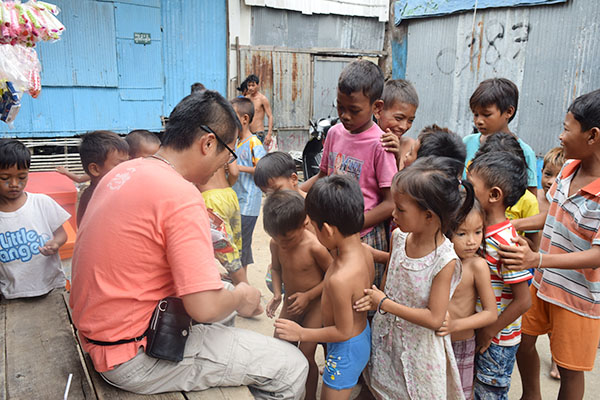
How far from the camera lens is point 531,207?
2592mm

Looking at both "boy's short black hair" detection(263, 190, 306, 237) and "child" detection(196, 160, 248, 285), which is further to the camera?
"child" detection(196, 160, 248, 285)

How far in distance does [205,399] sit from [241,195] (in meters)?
2.33

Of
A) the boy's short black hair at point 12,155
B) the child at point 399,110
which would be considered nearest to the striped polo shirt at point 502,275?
the child at point 399,110

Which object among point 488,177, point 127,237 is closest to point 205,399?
point 127,237

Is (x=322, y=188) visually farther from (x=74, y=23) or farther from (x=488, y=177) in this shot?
(x=74, y=23)

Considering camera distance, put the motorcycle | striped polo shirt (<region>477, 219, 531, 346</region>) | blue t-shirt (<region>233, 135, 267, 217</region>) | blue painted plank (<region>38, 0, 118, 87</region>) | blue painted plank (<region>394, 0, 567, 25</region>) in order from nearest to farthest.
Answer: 1. striped polo shirt (<region>477, 219, 531, 346</region>)
2. blue t-shirt (<region>233, 135, 267, 217</region>)
3. blue painted plank (<region>394, 0, 567, 25</region>)
4. blue painted plank (<region>38, 0, 118, 87</region>)
5. the motorcycle

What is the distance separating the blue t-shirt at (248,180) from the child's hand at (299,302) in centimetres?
167

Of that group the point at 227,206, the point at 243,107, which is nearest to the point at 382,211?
the point at 227,206

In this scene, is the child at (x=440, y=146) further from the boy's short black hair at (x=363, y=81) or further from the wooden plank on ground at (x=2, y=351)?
the wooden plank on ground at (x=2, y=351)

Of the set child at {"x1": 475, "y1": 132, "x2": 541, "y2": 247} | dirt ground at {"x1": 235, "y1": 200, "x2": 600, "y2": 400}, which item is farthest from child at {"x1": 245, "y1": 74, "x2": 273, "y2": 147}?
child at {"x1": 475, "y1": 132, "x2": 541, "y2": 247}

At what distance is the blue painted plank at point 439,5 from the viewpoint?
5.36 m

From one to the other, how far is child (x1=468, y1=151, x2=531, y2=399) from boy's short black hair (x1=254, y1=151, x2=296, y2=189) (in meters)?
1.17

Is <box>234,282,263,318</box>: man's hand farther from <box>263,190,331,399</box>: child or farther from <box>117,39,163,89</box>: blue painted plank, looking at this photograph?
<box>117,39,163,89</box>: blue painted plank

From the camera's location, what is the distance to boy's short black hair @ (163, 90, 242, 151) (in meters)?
1.75
